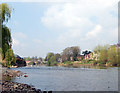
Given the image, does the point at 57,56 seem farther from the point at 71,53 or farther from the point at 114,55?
the point at 114,55

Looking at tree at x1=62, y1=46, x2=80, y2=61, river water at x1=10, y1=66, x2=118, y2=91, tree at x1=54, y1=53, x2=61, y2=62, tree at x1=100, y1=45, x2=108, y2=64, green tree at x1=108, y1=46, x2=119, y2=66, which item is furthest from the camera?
tree at x1=54, y1=53, x2=61, y2=62

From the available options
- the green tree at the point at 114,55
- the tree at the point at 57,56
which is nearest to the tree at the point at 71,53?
the tree at the point at 57,56

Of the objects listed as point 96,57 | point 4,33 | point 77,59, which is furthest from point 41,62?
point 4,33

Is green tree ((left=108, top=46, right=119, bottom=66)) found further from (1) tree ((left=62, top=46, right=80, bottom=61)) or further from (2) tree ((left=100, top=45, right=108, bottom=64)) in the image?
(1) tree ((left=62, top=46, right=80, bottom=61))

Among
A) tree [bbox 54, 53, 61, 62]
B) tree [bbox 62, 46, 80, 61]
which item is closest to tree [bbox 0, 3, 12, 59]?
tree [bbox 62, 46, 80, 61]

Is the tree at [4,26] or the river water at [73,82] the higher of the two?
the tree at [4,26]

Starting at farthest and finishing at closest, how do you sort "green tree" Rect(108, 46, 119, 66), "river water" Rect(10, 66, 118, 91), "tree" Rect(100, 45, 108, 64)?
"tree" Rect(100, 45, 108, 64) → "green tree" Rect(108, 46, 119, 66) → "river water" Rect(10, 66, 118, 91)

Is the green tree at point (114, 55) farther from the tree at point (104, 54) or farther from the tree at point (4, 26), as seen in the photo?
the tree at point (4, 26)

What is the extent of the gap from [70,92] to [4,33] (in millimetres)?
9150

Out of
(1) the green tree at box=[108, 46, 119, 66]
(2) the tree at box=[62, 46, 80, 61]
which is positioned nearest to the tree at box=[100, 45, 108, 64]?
(1) the green tree at box=[108, 46, 119, 66]

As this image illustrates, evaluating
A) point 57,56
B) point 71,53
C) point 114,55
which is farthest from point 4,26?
point 57,56

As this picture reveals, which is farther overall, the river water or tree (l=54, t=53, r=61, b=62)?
tree (l=54, t=53, r=61, b=62)

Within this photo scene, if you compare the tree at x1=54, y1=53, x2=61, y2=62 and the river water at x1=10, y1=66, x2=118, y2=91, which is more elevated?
the tree at x1=54, y1=53, x2=61, y2=62

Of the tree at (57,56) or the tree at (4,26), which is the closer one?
the tree at (4,26)
